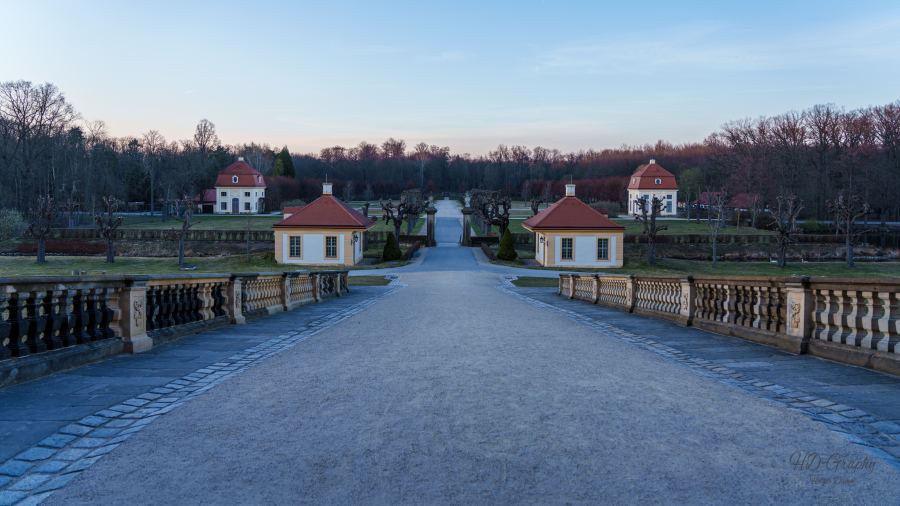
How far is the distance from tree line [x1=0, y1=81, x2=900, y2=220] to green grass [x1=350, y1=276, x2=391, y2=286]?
84.3 feet

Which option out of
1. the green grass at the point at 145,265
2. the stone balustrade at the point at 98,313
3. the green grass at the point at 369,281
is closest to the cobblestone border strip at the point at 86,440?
the stone balustrade at the point at 98,313

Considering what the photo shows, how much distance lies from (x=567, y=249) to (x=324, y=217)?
17.0 m

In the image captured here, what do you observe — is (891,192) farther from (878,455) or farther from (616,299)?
(878,455)

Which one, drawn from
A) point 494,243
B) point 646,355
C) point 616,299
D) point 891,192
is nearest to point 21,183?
point 494,243

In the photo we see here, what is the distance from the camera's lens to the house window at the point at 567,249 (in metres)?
50.4

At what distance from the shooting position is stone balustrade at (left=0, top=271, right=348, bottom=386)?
669cm

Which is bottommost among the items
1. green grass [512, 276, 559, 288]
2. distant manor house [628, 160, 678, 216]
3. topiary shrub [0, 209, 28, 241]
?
green grass [512, 276, 559, 288]

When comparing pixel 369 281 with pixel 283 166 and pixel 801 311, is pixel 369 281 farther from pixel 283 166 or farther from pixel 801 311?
pixel 283 166

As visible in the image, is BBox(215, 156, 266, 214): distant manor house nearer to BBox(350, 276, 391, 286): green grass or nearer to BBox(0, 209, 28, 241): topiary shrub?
BBox(0, 209, 28, 241): topiary shrub

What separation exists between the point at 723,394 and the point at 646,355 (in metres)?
2.65

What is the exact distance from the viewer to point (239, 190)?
9712cm

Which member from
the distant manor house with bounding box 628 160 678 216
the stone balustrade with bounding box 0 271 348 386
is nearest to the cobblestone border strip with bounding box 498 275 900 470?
the stone balustrade with bounding box 0 271 348 386

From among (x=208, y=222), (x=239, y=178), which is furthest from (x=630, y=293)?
(x=239, y=178)

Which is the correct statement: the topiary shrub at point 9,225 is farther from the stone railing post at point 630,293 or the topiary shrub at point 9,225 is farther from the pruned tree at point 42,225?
the stone railing post at point 630,293
